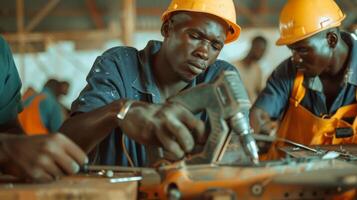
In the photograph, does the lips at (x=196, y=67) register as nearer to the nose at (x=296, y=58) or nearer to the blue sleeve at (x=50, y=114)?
the nose at (x=296, y=58)

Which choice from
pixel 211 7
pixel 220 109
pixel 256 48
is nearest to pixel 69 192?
pixel 220 109

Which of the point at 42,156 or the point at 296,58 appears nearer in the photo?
the point at 42,156

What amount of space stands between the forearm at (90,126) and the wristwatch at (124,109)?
7 cm

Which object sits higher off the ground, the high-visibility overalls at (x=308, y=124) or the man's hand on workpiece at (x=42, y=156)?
the high-visibility overalls at (x=308, y=124)

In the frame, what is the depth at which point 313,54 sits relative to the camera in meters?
3.12

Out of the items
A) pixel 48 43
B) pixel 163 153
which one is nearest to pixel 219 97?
pixel 163 153

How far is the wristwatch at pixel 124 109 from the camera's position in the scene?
1722 millimetres

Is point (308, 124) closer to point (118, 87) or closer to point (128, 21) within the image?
point (118, 87)

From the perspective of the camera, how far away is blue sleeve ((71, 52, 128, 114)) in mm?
2129

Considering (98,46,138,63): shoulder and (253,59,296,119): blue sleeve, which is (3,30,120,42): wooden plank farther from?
(98,46,138,63): shoulder

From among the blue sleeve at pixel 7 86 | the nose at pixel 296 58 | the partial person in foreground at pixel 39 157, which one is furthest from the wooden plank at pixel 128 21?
the partial person in foreground at pixel 39 157

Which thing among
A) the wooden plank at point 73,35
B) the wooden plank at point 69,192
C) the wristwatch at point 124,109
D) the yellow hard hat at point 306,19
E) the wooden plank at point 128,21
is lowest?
the wooden plank at point 69,192

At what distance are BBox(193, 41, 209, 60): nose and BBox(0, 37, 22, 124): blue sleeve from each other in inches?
31.3

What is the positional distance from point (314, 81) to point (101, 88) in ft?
4.97
